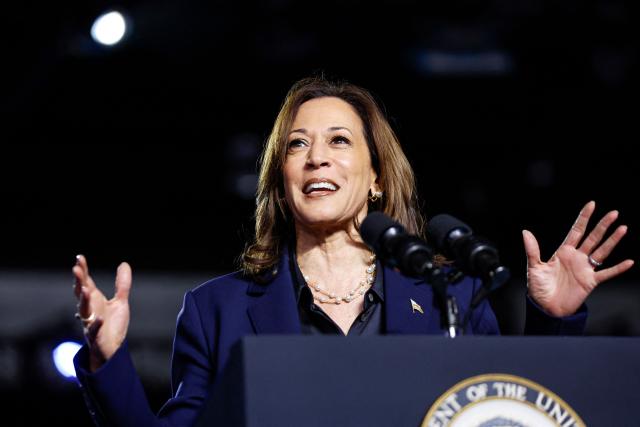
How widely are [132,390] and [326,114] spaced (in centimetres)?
92

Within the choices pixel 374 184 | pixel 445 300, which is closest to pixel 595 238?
pixel 445 300

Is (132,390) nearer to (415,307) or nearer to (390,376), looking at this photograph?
(390,376)

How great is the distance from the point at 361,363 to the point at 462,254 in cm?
32

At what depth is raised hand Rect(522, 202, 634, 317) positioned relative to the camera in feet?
6.81

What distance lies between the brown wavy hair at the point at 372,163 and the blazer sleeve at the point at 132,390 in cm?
40

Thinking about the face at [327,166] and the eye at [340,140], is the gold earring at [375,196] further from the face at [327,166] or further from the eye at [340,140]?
the eye at [340,140]

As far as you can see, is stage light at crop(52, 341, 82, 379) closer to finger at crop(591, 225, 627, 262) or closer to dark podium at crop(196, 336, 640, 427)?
finger at crop(591, 225, 627, 262)

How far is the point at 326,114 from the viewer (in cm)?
254

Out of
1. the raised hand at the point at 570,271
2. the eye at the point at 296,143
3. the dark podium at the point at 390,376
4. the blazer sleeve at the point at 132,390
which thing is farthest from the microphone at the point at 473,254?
the eye at the point at 296,143

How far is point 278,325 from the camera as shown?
2.21 m

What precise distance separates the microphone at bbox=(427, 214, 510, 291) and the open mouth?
0.58 meters

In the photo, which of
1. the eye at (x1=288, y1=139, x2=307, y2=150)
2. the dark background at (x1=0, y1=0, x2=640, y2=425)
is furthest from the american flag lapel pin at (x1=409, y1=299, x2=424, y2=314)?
the dark background at (x1=0, y1=0, x2=640, y2=425)

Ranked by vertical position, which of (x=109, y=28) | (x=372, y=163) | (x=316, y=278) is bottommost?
(x=316, y=278)

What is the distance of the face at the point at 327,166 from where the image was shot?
2.40m
